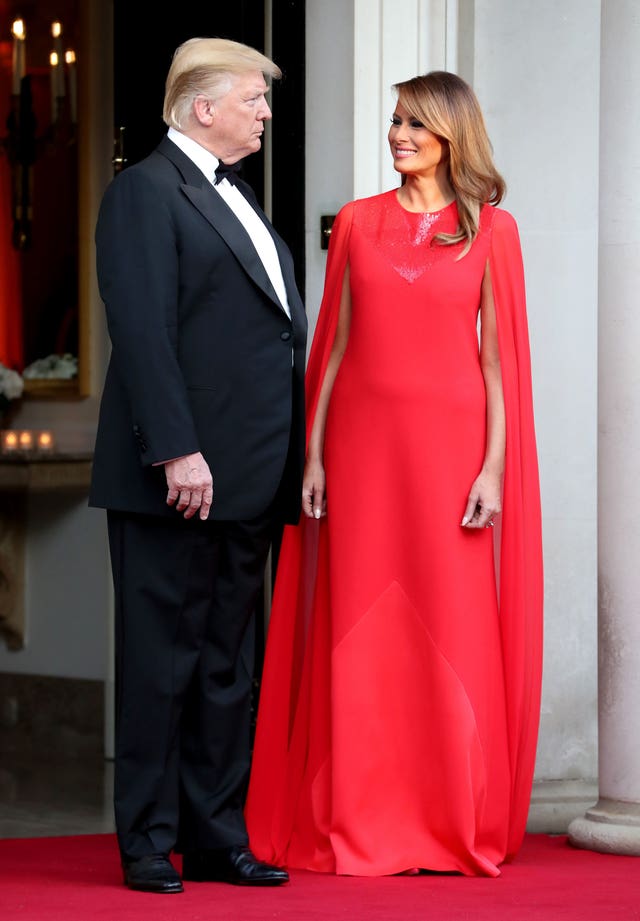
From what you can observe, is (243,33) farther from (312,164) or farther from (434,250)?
(434,250)

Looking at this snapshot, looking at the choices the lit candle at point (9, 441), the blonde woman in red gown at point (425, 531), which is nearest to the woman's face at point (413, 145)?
the blonde woman in red gown at point (425, 531)

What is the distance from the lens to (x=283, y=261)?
12.1ft

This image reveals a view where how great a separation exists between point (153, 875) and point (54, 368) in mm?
3790

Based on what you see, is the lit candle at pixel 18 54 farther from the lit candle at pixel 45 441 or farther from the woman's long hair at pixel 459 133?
the woman's long hair at pixel 459 133

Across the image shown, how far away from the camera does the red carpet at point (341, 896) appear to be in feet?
10.8

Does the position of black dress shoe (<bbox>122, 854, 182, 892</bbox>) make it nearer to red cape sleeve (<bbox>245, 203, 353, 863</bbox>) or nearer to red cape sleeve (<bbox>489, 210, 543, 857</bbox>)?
red cape sleeve (<bbox>245, 203, 353, 863</bbox>)

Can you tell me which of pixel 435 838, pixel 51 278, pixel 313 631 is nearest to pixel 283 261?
pixel 313 631

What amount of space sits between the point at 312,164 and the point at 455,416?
109 cm

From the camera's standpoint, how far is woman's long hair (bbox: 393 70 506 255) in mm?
3869

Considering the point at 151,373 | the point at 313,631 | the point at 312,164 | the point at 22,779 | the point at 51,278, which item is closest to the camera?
the point at 151,373

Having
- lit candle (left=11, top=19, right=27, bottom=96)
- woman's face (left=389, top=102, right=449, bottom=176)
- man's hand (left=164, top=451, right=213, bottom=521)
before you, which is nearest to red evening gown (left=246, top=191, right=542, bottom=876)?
woman's face (left=389, top=102, right=449, bottom=176)

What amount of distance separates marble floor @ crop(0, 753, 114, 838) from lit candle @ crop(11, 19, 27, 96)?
2606 mm

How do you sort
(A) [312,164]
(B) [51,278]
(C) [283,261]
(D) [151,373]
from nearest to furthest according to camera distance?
(D) [151,373] → (C) [283,261] → (A) [312,164] → (B) [51,278]

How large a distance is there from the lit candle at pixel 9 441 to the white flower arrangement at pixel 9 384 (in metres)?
0.14
